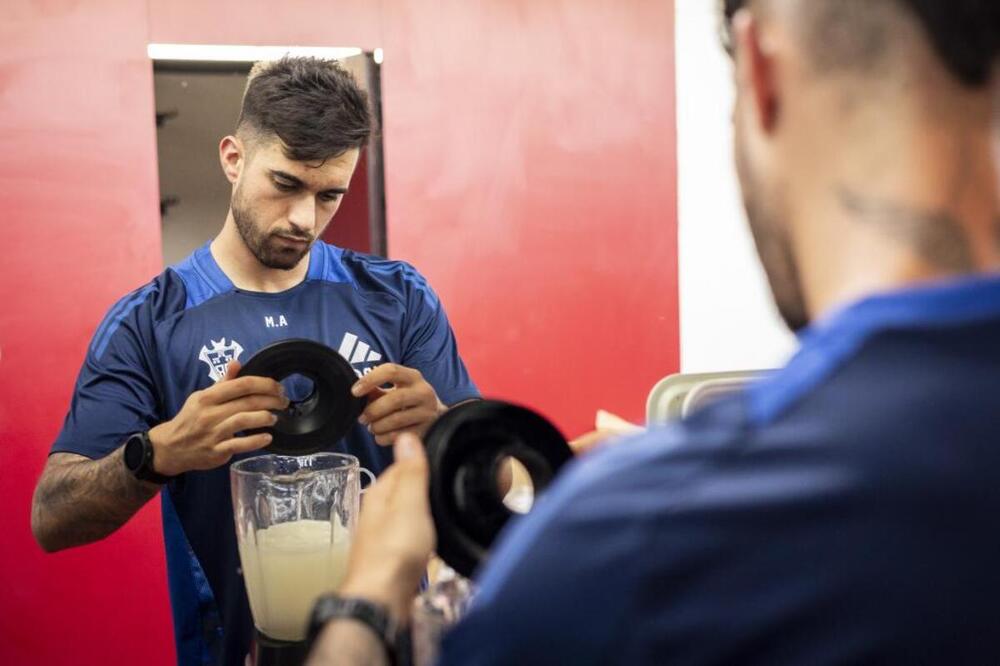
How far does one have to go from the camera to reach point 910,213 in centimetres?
54

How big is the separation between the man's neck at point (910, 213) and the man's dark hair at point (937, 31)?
0.12ft

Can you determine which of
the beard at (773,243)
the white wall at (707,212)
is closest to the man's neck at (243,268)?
the beard at (773,243)

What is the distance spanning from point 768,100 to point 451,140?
2.29m

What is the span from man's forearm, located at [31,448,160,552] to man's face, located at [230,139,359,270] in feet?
1.51

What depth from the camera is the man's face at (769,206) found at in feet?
1.97

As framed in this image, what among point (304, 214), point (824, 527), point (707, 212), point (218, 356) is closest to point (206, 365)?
point (218, 356)

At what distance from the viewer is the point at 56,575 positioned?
254 cm

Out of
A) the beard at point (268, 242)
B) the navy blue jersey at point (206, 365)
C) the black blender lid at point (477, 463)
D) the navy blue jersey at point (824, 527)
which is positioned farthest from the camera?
the beard at point (268, 242)

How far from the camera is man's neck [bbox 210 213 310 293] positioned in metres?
1.75

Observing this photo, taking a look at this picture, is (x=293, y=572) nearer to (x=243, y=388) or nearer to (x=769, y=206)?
(x=243, y=388)

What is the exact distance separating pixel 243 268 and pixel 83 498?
486 mm

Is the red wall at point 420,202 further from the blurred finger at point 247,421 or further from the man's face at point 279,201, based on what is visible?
the blurred finger at point 247,421

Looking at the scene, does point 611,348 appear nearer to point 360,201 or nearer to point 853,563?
point 360,201

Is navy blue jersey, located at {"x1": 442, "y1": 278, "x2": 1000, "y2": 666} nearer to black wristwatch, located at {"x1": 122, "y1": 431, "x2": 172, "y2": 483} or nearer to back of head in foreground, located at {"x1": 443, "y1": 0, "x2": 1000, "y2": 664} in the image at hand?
back of head in foreground, located at {"x1": 443, "y1": 0, "x2": 1000, "y2": 664}
